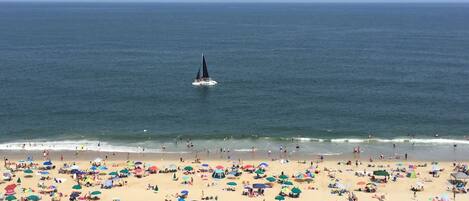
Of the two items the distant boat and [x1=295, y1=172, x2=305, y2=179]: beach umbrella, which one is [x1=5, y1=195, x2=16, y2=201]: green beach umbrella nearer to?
[x1=295, y1=172, x2=305, y2=179]: beach umbrella

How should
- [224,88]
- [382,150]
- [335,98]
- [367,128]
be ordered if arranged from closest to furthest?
1. [382,150]
2. [367,128]
3. [335,98]
4. [224,88]

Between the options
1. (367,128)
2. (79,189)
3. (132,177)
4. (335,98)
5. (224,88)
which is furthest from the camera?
(224,88)

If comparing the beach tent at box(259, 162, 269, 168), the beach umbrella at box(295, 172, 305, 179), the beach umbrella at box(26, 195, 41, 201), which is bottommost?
the beach umbrella at box(26, 195, 41, 201)

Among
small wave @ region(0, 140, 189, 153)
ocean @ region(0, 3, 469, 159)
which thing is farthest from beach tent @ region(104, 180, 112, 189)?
ocean @ region(0, 3, 469, 159)

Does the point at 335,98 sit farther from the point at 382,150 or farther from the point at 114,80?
the point at 114,80

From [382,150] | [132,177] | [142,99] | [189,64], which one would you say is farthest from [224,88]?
[132,177]

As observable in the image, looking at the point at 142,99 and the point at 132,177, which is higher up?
the point at 142,99

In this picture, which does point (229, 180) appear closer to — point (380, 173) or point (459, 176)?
point (380, 173)

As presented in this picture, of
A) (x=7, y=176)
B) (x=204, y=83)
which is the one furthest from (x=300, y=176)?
(x=204, y=83)

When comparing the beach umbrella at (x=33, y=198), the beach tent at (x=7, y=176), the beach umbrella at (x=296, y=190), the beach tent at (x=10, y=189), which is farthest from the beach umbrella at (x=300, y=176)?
the beach tent at (x=7, y=176)
